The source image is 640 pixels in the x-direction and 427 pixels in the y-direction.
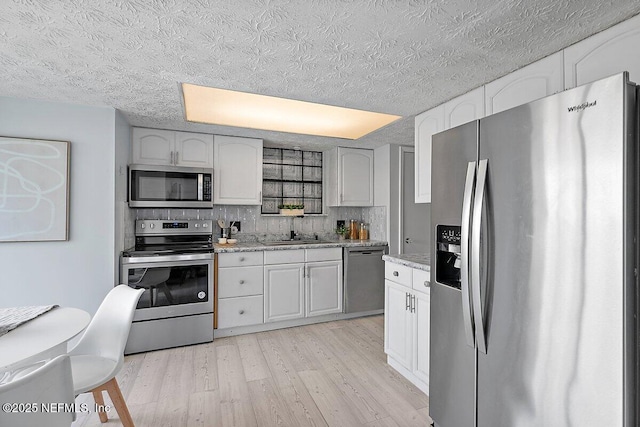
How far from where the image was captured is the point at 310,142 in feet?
12.8

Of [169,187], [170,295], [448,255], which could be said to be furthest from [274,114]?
[448,255]

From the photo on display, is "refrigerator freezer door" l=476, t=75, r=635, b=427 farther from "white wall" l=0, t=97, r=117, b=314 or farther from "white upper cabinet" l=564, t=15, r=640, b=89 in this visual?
"white wall" l=0, t=97, r=117, b=314

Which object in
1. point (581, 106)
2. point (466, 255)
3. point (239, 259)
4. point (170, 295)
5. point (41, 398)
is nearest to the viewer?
point (41, 398)

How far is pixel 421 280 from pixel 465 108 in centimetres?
127

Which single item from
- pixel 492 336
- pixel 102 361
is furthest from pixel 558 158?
pixel 102 361

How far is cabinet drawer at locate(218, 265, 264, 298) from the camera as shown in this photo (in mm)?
3305

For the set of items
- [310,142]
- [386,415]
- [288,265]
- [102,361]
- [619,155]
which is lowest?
[386,415]

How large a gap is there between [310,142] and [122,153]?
197 centimetres

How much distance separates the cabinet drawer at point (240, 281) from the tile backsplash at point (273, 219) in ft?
2.28

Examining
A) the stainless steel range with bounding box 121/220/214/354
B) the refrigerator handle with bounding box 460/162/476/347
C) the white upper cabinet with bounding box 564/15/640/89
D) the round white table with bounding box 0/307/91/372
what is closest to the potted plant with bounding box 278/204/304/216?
the stainless steel range with bounding box 121/220/214/354

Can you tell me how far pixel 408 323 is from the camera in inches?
94.7

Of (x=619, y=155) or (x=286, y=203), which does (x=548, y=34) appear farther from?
(x=286, y=203)

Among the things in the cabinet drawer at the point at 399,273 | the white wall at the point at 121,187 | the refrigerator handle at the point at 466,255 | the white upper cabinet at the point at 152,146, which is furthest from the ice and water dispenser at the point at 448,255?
the white upper cabinet at the point at 152,146

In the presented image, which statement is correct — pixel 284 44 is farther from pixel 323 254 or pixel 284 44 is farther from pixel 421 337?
pixel 323 254
